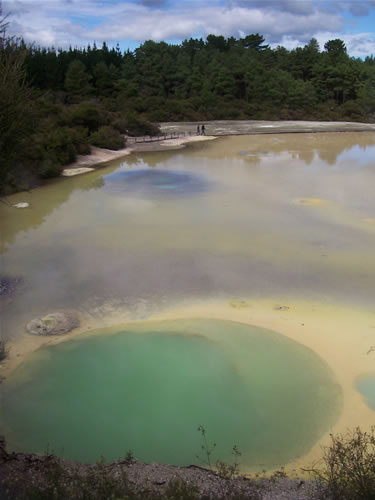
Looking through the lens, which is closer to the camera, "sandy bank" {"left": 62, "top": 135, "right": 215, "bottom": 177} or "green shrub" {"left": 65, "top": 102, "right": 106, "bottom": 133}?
"sandy bank" {"left": 62, "top": 135, "right": 215, "bottom": 177}

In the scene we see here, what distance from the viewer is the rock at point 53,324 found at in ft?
33.1

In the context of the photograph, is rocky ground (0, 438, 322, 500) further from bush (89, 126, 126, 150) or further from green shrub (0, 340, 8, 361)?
bush (89, 126, 126, 150)

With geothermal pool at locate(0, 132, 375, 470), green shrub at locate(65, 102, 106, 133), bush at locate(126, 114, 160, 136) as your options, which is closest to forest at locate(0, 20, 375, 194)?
bush at locate(126, 114, 160, 136)

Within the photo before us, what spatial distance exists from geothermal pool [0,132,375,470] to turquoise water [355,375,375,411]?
0.07 m

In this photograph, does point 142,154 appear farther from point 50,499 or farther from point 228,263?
point 50,499

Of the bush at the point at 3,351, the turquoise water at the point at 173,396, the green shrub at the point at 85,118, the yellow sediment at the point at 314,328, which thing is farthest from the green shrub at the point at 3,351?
the green shrub at the point at 85,118

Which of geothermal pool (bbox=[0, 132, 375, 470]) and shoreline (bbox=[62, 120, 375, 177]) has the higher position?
shoreline (bbox=[62, 120, 375, 177])

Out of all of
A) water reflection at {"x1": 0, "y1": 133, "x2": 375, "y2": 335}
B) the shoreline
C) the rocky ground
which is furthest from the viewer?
the shoreline

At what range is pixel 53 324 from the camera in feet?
33.7

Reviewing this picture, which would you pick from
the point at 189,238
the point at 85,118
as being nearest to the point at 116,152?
the point at 85,118

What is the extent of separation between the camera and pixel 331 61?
70.4 meters

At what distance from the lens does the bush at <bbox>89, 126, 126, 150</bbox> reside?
3559cm

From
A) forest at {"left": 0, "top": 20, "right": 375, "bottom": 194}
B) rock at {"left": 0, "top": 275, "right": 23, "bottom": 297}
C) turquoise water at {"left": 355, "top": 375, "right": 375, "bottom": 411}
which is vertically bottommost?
turquoise water at {"left": 355, "top": 375, "right": 375, "bottom": 411}

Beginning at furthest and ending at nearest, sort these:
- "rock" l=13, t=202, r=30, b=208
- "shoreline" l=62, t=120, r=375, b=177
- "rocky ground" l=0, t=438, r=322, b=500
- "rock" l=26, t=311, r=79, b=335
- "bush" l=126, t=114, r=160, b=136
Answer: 1. "bush" l=126, t=114, r=160, b=136
2. "shoreline" l=62, t=120, r=375, b=177
3. "rock" l=13, t=202, r=30, b=208
4. "rock" l=26, t=311, r=79, b=335
5. "rocky ground" l=0, t=438, r=322, b=500
